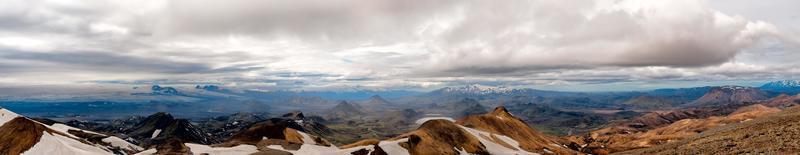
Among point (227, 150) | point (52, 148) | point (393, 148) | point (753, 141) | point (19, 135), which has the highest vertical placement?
point (753, 141)

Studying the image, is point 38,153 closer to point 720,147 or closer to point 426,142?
point 426,142

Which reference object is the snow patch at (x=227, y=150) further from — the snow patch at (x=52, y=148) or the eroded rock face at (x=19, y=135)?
the eroded rock face at (x=19, y=135)

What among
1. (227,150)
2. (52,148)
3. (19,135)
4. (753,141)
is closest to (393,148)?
(227,150)

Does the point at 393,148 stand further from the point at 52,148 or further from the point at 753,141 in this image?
the point at 52,148

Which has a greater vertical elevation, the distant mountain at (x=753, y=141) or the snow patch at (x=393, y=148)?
the distant mountain at (x=753, y=141)

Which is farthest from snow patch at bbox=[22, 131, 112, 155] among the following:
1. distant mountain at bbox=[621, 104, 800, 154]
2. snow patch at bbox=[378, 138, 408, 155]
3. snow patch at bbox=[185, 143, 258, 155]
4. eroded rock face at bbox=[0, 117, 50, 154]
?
distant mountain at bbox=[621, 104, 800, 154]

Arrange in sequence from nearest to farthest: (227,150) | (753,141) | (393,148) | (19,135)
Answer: (753,141) → (227,150) → (393,148) → (19,135)

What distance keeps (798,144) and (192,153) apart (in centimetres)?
14267

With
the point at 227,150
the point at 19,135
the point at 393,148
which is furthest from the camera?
the point at 19,135

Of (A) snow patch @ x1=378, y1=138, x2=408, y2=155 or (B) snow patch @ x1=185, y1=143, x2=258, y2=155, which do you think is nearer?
(B) snow patch @ x1=185, y1=143, x2=258, y2=155

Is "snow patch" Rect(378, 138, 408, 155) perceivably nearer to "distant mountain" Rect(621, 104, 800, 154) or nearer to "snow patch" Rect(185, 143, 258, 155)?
"snow patch" Rect(185, 143, 258, 155)

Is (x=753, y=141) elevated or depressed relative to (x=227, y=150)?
elevated

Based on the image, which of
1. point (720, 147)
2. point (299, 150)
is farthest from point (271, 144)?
point (720, 147)

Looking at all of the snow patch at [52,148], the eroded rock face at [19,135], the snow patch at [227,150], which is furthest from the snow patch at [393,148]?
the eroded rock face at [19,135]
